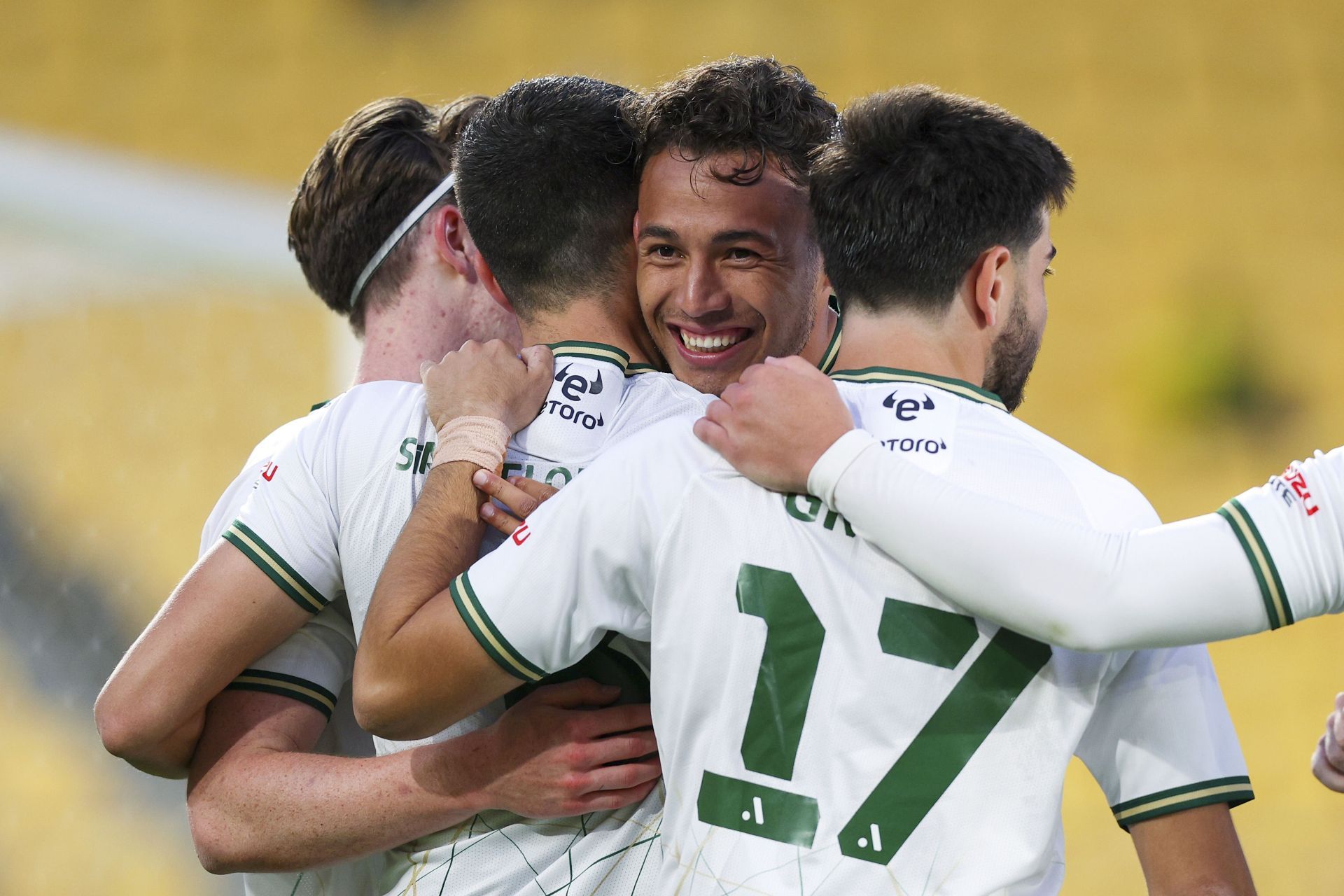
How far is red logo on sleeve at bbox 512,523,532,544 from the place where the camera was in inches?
76.7

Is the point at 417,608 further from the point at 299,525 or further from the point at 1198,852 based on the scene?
the point at 1198,852

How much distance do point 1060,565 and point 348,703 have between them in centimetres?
153

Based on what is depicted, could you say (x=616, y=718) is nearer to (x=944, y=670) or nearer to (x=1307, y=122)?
(x=944, y=670)

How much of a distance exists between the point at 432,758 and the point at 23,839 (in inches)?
194

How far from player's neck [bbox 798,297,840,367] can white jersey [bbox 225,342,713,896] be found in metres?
0.66

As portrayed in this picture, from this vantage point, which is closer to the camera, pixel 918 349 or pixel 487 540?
pixel 918 349

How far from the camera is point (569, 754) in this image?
A: 6.90 ft

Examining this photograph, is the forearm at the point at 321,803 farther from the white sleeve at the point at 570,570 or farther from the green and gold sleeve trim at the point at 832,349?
the green and gold sleeve trim at the point at 832,349

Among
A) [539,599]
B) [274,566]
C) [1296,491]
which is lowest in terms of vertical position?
[1296,491]

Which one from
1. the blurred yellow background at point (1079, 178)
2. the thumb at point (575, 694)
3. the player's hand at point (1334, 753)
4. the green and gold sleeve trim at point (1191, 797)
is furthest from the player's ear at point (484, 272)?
the blurred yellow background at point (1079, 178)

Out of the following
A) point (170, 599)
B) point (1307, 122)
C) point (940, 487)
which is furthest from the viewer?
point (1307, 122)

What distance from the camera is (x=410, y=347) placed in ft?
9.33

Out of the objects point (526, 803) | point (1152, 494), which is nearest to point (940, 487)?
point (526, 803)

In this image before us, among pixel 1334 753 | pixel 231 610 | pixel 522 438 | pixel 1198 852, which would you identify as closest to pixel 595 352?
pixel 522 438
